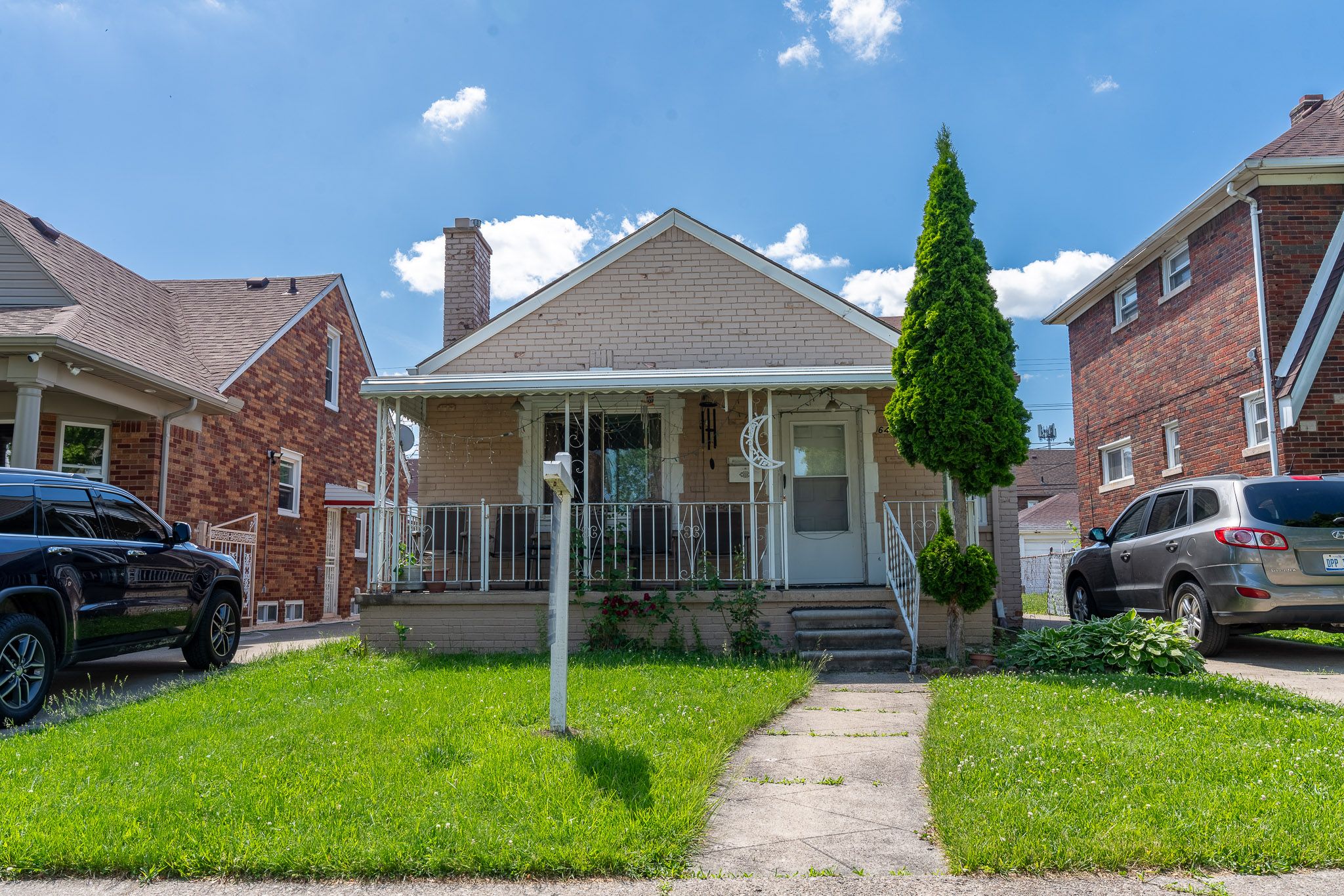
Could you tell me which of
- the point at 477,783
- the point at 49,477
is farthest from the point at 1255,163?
the point at 49,477

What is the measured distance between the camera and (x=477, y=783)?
4055 millimetres

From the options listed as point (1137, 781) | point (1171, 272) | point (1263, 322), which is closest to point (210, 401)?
point (1137, 781)

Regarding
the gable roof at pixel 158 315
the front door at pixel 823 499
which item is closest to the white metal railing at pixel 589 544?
the front door at pixel 823 499

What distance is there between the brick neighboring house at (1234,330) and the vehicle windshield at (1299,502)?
439cm

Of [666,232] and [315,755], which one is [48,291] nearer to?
[666,232]

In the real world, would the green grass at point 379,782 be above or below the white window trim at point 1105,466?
below

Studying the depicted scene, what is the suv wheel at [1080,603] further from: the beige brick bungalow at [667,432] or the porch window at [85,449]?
the porch window at [85,449]

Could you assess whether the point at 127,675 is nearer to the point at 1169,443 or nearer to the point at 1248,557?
the point at 1248,557

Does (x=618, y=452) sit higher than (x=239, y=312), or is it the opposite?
(x=239, y=312)

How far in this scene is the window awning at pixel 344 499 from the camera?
17.2 meters

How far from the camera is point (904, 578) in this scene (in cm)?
925

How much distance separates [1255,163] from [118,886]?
14446 mm

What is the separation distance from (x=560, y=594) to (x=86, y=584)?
3882 millimetres

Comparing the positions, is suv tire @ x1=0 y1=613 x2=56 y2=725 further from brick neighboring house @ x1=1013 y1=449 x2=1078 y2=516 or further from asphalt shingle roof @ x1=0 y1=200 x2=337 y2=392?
brick neighboring house @ x1=1013 y1=449 x2=1078 y2=516
